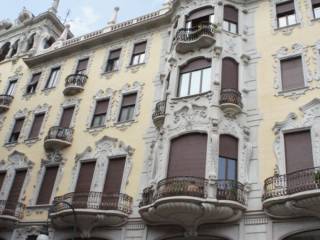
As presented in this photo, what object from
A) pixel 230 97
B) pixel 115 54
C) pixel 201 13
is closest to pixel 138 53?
pixel 115 54

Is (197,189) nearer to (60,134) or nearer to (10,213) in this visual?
(60,134)

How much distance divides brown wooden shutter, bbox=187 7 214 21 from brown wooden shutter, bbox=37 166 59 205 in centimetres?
1068

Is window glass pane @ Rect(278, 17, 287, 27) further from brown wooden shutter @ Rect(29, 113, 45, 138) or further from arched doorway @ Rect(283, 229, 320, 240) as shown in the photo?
brown wooden shutter @ Rect(29, 113, 45, 138)

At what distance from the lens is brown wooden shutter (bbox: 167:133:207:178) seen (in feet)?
51.0

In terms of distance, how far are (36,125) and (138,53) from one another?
7.50 m

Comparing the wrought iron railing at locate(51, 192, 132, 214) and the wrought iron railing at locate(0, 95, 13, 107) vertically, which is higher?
the wrought iron railing at locate(0, 95, 13, 107)

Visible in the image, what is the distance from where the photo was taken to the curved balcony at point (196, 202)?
13891 millimetres

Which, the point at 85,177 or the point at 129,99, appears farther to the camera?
the point at 129,99

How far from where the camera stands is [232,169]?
1550cm

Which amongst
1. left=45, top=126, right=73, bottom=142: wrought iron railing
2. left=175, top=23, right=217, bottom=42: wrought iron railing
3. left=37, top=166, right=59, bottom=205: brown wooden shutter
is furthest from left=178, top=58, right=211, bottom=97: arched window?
left=37, top=166, right=59, bottom=205: brown wooden shutter

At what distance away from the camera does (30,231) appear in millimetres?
18781

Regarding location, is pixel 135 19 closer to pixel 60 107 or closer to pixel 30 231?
pixel 60 107

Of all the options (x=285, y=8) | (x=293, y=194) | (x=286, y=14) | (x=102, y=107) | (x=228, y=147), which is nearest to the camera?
(x=293, y=194)

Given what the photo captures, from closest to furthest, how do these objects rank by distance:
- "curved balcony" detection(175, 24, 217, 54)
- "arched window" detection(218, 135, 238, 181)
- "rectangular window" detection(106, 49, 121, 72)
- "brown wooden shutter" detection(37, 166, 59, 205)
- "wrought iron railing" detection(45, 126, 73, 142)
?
"arched window" detection(218, 135, 238, 181) < "curved balcony" detection(175, 24, 217, 54) < "brown wooden shutter" detection(37, 166, 59, 205) < "wrought iron railing" detection(45, 126, 73, 142) < "rectangular window" detection(106, 49, 121, 72)
